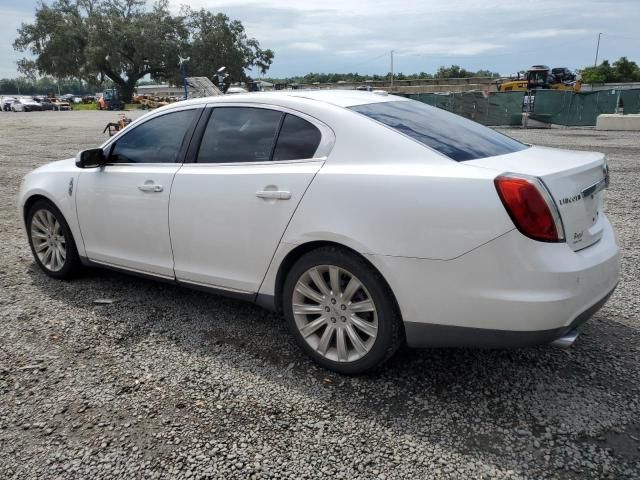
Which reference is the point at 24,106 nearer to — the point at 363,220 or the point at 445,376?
the point at 363,220

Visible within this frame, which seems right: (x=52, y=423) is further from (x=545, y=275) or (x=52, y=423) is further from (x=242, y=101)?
(x=545, y=275)

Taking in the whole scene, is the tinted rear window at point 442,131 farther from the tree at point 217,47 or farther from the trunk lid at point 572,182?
the tree at point 217,47

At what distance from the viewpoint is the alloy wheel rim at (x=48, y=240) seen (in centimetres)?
470

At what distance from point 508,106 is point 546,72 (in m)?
22.2

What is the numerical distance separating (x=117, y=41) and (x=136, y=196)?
226 feet

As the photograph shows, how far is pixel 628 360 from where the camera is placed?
3236 mm

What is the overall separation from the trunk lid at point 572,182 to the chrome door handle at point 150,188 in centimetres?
219

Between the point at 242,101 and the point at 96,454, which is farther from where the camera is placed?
the point at 242,101

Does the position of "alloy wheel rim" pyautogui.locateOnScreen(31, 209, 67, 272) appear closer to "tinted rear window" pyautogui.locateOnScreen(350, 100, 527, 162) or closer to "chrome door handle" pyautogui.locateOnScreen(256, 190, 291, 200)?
"chrome door handle" pyautogui.locateOnScreen(256, 190, 291, 200)

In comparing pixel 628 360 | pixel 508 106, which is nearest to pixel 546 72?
pixel 508 106

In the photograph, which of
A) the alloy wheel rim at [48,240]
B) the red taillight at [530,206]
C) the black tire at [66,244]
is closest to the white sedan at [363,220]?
the red taillight at [530,206]

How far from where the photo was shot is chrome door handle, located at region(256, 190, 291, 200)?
3.11m

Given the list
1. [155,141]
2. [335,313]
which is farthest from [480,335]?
[155,141]

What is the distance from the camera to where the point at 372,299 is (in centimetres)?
288
